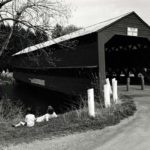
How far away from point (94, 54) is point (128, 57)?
8.57 m

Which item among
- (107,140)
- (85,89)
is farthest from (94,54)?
(107,140)

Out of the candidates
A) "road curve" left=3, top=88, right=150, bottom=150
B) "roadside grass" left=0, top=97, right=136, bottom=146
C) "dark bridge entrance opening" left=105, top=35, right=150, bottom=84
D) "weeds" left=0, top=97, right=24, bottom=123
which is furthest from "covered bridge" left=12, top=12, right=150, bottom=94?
"road curve" left=3, top=88, right=150, bottom=150

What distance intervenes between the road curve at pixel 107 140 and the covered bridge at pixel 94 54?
570 cm

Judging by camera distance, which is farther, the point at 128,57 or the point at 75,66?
the point at 128,57

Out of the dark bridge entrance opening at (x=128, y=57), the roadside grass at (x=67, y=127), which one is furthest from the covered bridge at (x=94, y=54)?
the roadside grass at (x=67, y=127)

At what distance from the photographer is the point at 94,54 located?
45.9 feet

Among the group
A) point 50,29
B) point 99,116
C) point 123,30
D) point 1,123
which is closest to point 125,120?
point 99,116

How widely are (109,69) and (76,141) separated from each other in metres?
17.7

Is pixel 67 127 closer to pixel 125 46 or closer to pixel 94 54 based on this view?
pixel 94 54

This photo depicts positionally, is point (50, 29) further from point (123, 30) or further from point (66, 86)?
point (66, 86)

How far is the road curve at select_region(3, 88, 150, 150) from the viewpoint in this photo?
5.44 m

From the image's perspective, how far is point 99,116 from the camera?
782 cm

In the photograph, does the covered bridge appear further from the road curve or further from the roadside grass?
the road curve

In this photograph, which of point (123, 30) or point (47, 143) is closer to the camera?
point (47, 143)
